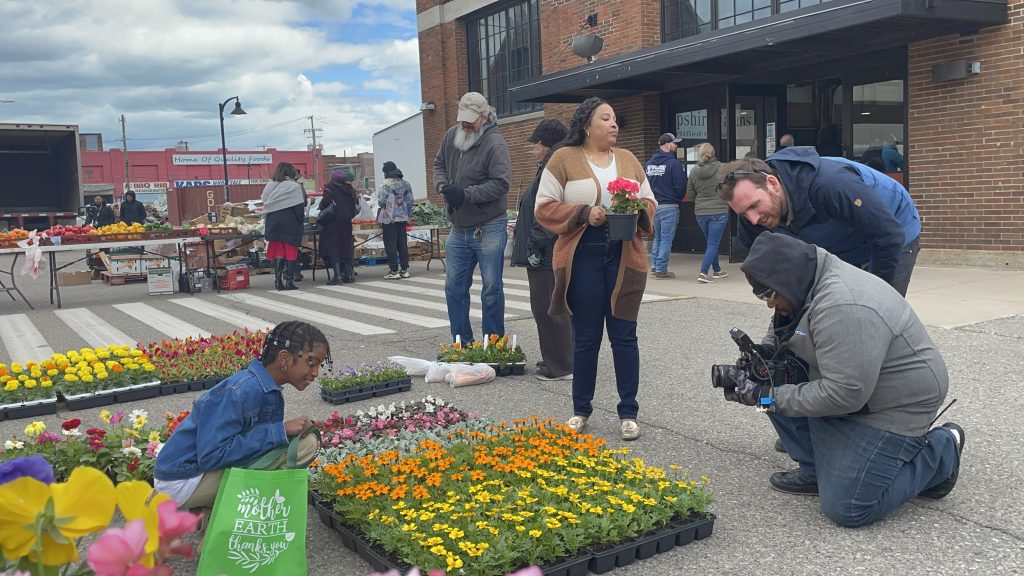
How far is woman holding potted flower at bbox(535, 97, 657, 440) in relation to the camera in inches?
203

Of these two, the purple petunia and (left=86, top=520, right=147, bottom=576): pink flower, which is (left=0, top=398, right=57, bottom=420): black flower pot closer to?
the purple petunia

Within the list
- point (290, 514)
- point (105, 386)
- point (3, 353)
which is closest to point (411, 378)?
point (105, 386)

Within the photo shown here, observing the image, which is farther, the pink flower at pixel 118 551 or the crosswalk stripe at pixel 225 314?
the crosswalk stripe at pixel 225 314

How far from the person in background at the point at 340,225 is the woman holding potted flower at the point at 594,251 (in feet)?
33.0

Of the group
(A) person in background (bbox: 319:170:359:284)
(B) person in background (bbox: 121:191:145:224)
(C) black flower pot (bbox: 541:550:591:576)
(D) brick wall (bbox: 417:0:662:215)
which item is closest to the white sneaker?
(C) black flower pot (bbox: 541:550:591:576)

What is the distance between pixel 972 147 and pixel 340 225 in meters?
9.77

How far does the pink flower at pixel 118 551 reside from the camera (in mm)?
919

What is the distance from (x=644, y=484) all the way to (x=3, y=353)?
7.96 metres

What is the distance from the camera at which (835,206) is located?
4309 millimetres

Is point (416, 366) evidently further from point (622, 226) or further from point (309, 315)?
point (309, 315)

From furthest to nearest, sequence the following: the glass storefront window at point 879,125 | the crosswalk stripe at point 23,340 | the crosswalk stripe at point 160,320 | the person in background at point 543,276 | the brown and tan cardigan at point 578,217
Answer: the glass storefront window at point 879,125, the crosswalk stripe at point 160,320, the crosswalk stripe at point 23,340, the person in background at point 543,276, the brown and tan cardigan at point 578,217

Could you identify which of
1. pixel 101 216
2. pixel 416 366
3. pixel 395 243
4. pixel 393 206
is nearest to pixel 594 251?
pixel 416 366

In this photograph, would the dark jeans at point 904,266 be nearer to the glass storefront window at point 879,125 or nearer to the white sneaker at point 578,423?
the white sneaker at point 578,423

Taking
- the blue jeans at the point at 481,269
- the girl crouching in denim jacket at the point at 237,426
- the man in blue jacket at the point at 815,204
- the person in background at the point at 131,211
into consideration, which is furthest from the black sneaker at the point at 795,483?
the person in background at the point at 131,211
